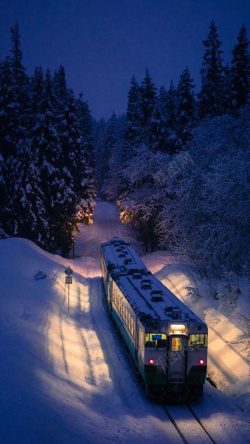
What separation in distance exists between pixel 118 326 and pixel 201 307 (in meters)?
4.16

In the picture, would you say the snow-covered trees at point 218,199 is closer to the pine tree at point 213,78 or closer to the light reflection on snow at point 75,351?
the light reflection on snow at point 75,351

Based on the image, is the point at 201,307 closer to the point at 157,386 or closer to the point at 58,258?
the point at 157,386

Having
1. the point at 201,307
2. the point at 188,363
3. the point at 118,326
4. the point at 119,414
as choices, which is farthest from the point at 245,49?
the point at 119,414

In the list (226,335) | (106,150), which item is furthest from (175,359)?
(106,150)

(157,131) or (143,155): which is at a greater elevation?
(157,131)

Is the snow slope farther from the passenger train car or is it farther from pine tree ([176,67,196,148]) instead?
pine tree ([176,67,196,148])

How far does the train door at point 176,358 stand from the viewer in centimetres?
1158

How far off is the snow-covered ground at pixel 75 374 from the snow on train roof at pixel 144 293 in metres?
2.57

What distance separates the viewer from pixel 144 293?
14.3m

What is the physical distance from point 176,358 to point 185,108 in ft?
97.0

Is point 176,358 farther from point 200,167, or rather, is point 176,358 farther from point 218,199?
point 200,167

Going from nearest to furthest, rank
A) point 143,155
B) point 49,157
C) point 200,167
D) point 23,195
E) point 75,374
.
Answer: point 75,374 → point 200,167 → point 23,195 → point 49,157 → point 143,155

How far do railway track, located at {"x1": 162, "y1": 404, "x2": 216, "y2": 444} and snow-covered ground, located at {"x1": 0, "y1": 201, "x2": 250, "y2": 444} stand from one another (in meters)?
0.07

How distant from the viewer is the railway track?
960cm
